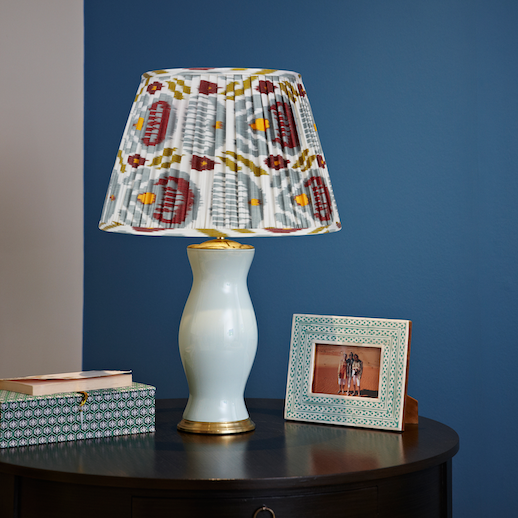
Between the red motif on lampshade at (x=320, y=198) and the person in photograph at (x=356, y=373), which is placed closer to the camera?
the red motif on lampshade at (x=320, y=198)

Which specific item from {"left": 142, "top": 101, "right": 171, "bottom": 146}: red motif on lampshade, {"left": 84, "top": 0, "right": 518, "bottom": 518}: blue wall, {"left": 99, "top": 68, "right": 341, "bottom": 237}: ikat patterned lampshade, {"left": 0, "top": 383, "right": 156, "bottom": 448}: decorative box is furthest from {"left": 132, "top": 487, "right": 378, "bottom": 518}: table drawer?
{"left": 84, "top": 0, "right": 518, "bottom": 518}: blue wall

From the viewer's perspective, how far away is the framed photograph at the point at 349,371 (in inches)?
44.8

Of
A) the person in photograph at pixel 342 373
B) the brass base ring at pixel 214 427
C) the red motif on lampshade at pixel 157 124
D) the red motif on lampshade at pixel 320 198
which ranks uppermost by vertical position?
the red motif on lampshade at pixel 157 124

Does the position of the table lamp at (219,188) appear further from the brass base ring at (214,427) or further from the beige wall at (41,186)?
the beige wall at (41,186)

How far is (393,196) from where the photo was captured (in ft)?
5.31

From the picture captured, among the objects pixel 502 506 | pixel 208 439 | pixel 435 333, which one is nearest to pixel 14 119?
pixel 208 439

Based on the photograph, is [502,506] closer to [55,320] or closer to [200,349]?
[200,349]

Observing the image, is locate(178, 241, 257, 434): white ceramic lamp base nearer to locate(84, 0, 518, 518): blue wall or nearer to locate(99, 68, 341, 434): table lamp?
locate(99, 68, 341, 434): table lamp

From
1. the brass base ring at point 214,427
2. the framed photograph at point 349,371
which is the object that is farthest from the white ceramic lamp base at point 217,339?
the framed photograph at point 349,371

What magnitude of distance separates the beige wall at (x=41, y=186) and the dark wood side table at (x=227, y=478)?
0.69 metres

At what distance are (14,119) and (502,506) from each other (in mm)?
1485

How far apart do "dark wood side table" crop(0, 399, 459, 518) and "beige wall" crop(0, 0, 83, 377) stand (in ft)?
2.25

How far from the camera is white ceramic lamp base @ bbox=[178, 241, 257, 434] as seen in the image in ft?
3.50

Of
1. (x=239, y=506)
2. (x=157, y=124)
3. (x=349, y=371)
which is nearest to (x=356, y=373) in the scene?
(x=349, y=371)
